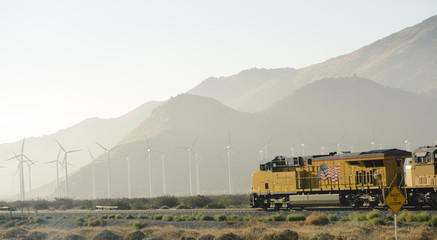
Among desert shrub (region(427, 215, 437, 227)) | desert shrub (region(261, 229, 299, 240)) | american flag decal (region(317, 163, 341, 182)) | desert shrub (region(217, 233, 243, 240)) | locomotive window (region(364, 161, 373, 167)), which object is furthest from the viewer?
american flag decal (region(317, 163, 341, 182))

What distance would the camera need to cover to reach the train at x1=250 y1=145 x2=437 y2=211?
1464 inches

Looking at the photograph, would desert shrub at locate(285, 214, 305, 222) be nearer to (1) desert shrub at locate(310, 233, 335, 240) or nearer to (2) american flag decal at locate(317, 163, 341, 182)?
(2) american flag decal at locate(317, 163, 341, 182)

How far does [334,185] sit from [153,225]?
13181 mm

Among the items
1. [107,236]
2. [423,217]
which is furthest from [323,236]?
[107,236]

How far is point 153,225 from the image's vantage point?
39.8 meters


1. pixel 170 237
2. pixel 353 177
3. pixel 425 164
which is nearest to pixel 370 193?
pixel 353 177

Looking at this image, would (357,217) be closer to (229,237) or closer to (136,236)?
(229,237)

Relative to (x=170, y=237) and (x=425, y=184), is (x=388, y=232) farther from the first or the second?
(x=170, y=237)

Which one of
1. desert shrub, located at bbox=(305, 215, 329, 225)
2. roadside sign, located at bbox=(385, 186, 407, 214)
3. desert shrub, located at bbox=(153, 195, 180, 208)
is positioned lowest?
desert shrub, located at bbox=(153, 195, 180, 208)

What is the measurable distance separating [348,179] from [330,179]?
4.63ft

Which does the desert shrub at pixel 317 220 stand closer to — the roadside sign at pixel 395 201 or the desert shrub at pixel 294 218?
the desert shrub at pixel 294 218

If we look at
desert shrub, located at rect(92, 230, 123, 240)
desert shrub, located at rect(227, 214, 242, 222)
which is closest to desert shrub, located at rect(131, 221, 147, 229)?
desert shrub, located at rect(92, 230, 123, 240)

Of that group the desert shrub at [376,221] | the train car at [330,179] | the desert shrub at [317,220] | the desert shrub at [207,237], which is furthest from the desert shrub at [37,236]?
the desert shrub at [376,221]

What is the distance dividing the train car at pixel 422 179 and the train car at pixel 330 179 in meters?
1.21
